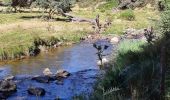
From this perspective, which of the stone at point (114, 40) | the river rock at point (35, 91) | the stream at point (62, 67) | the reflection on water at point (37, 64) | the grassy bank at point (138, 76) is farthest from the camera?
the stone at point (114, 40)

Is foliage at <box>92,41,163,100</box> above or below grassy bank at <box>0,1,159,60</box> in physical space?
above

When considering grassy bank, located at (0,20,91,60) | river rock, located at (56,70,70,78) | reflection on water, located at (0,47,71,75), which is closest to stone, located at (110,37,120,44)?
grassy bank, located at (0,20,91,60)

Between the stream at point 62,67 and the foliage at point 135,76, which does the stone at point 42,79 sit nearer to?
the stream at point 62,67

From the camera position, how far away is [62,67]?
105 ft

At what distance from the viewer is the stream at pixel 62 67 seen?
73.3ft

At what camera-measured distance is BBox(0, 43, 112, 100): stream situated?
22344 mm

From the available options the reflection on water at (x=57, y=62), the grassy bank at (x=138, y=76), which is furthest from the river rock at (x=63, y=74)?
the grassy bank at (x=138, y=76)

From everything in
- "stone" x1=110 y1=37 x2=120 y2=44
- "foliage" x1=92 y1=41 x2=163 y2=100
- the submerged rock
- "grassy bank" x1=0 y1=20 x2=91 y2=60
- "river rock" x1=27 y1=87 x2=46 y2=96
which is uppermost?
"foliage" x1=92 y1=41 x2=163 y2=100

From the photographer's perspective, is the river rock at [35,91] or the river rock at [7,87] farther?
the river rock at [7,87]

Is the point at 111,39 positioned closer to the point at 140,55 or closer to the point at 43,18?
the point at 43,18

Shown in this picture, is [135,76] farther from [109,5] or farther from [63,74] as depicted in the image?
[109,5]

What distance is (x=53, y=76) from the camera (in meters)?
27.4

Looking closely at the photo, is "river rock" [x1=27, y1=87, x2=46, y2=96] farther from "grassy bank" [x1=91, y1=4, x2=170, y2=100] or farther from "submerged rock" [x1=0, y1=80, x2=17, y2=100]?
"grassy bank" [x1=91, y1=4, x2=170, y2=100]

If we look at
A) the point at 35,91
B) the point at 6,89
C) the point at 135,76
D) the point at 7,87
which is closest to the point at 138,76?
the point at 135,76
